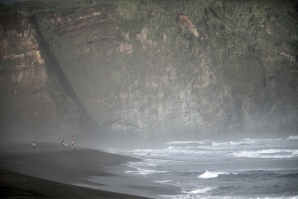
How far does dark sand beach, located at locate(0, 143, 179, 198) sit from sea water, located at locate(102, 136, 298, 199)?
127 centimetres

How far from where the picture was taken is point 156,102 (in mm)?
53594

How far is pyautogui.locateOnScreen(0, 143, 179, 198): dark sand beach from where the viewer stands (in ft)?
50.3

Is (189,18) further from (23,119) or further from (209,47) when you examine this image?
(23,119)

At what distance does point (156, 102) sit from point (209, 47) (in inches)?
391

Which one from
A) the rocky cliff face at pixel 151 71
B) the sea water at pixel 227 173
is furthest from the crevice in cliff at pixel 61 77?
the sea water at pixel 227 173

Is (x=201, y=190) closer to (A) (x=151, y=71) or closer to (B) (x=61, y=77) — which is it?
(A) (x=151, y=71)

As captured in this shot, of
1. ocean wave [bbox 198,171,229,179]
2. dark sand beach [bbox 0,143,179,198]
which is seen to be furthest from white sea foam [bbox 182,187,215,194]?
ocean wave [bbox 198,171,229,179]

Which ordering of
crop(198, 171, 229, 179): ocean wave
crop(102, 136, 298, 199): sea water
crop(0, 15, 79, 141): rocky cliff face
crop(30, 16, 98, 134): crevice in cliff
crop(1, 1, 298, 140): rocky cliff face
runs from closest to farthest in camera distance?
1. crop(102, 136, 298, 199): sea water
2. crop(198, 171, 229, 179): ocean wave
3. crop(0, 15, 79, 141): rocky cliff face
4. crop(1, 1, 298, 140): rocky cliff face
5. crop(30, 16, 98, 134): crevice in cliff

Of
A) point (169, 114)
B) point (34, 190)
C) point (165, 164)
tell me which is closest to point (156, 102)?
point (169, 114)

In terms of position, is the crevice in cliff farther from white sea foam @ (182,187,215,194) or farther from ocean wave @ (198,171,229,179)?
white sea foam @ (182,187,215,194)

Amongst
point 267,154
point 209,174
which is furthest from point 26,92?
point 209,174

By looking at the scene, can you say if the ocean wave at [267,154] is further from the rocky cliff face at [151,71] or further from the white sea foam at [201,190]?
the rocky cliff face at [151,71]

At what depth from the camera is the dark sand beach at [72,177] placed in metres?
15.3

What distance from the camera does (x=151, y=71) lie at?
55.8 m
